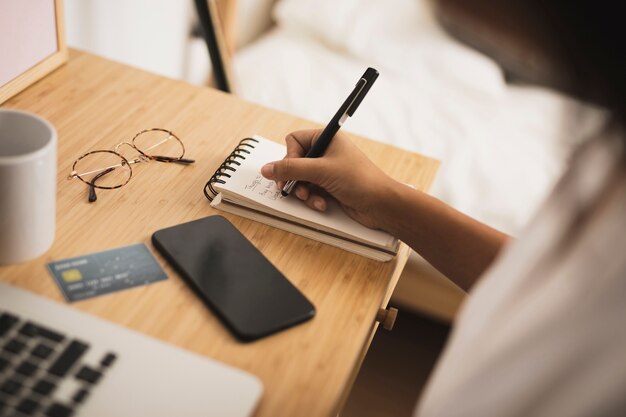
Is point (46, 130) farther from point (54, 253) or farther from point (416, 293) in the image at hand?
point (416, 293)

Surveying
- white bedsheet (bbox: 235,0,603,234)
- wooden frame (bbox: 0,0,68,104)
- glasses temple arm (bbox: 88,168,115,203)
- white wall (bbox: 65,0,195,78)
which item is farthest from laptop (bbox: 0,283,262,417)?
white bedsheet (bbox: 235,0,603,234)

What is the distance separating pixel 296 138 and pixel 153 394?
1.38 ft

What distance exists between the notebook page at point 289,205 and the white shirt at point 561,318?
11.5 inches

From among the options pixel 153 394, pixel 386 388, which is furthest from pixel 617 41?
pixel 386 388

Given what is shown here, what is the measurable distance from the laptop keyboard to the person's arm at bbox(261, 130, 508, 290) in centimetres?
33

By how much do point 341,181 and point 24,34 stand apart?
1.63 ft

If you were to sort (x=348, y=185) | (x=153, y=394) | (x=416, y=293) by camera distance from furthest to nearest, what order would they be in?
(x=416, y=293)
(x=348, y=185)
(x=153, y=394)

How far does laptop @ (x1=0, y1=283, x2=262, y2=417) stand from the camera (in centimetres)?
53

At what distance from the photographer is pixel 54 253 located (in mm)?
689

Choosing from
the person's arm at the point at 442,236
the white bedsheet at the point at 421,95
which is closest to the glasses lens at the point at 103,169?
the person's arm at the point at 442,236

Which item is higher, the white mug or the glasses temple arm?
the white mug

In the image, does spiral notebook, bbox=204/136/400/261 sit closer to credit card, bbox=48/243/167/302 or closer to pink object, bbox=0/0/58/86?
credit card, bbox=48/243/167/302

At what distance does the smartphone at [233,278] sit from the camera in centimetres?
65

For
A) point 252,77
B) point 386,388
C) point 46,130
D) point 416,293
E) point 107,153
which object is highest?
point 46,130
